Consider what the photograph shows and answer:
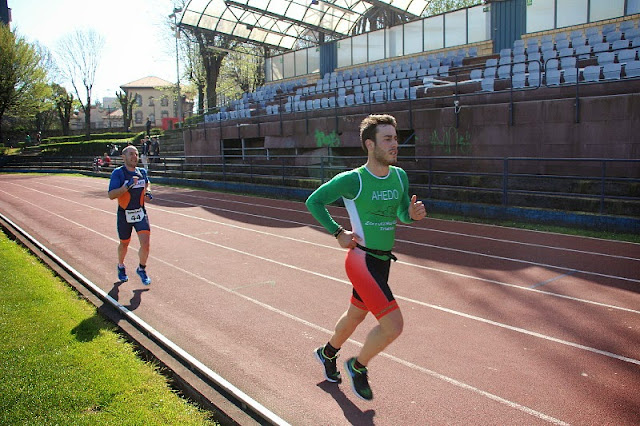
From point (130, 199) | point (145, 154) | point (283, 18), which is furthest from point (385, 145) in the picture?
point (283, 18)

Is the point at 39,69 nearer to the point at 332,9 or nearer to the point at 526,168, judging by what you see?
the point at 332,9

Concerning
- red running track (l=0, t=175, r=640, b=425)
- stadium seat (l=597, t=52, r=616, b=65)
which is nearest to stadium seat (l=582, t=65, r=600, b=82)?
stadium seat (l=597, t=52, r=616, b=65)

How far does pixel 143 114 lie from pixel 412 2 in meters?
91.3

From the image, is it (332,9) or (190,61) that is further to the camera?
(190,61)

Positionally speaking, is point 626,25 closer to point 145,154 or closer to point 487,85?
point 487,85

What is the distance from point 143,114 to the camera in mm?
112562

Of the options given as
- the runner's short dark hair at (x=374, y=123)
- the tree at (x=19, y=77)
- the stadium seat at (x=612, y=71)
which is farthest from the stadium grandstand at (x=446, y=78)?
the tree at (x=19, y=77)

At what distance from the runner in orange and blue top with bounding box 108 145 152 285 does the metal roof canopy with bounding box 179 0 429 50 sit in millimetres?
26433

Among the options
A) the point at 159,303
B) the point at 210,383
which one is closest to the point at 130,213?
the point at 159,303

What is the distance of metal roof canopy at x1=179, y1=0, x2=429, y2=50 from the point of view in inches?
1289

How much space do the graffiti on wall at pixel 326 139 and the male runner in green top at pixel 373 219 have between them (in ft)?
55.9

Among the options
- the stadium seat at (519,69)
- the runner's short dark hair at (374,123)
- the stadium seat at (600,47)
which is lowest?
the runner's short dark hair at (374,123)

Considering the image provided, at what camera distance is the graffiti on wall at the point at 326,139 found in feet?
69.7

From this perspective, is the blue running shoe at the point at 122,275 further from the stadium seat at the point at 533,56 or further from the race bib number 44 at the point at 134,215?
the stadium seat at the point at 533,56
